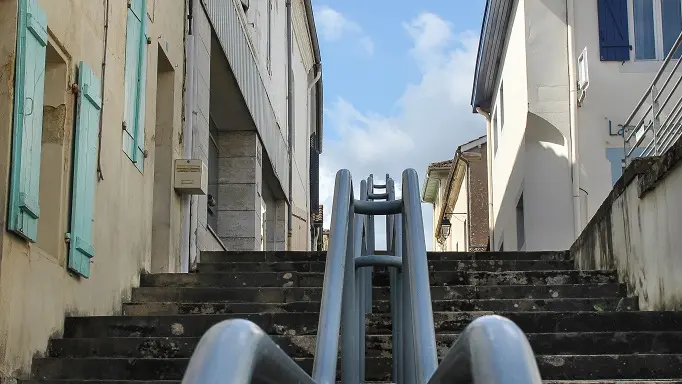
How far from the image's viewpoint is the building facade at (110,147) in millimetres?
5277

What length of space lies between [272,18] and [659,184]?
377 inches

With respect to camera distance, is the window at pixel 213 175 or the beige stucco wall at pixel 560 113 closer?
the window at pixel 213 175

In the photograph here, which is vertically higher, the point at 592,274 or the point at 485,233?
the point at 485,233

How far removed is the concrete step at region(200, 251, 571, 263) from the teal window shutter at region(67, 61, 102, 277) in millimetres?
2164

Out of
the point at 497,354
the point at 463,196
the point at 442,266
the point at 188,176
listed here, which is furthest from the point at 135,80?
the point at 463,196

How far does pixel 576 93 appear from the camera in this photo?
42.9 ft

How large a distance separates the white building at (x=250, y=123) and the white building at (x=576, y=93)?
337 cm

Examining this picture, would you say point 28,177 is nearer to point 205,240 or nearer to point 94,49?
point 94,49

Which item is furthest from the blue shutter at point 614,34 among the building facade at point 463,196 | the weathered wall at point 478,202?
the weathered wall at point 478,202

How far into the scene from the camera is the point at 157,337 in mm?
5836

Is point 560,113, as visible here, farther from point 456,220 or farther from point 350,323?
point 456,220

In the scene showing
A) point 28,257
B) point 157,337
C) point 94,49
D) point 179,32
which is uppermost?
point 179,32

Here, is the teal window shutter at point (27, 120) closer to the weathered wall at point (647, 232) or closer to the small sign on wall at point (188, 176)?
the small sign on wall at point (188, 176)

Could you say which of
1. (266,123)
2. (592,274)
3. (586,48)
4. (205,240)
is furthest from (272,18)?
(592,274)
